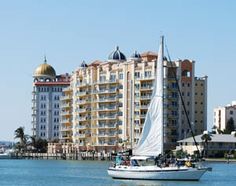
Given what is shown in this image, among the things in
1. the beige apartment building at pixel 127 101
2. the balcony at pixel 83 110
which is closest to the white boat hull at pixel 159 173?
the beige apartment building at pixel 127 101

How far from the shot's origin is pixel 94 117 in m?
187

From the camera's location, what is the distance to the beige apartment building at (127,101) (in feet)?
567

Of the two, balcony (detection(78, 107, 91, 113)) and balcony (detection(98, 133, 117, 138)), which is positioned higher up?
balcony (detection(78, 107, 91, 113))

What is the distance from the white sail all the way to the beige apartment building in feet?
266

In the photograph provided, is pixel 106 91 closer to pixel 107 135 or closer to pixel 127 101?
pixel 127 101

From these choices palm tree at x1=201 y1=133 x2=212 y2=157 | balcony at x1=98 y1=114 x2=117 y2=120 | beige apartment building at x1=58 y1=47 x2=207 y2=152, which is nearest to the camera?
palm tree at x1=201 y1=133 x2=212 y2=157

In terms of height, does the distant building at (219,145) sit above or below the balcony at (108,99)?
below

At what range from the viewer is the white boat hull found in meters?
78.6

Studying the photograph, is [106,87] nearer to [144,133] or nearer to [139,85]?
[139,85]

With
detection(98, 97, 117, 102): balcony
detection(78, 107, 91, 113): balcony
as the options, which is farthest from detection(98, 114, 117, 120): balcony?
detection(78, 107, 91, 113): balcony

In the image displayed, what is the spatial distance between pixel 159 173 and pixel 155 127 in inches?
215

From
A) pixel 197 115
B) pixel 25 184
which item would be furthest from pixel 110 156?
pixel 25 184

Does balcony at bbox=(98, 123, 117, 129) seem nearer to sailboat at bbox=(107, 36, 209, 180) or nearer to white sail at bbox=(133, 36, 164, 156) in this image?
sailboat at bbox=(107, 36, 209, 180)

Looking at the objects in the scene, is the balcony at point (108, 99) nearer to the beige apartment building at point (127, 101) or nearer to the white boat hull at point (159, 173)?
the beige apartment building at point (127, 101)
